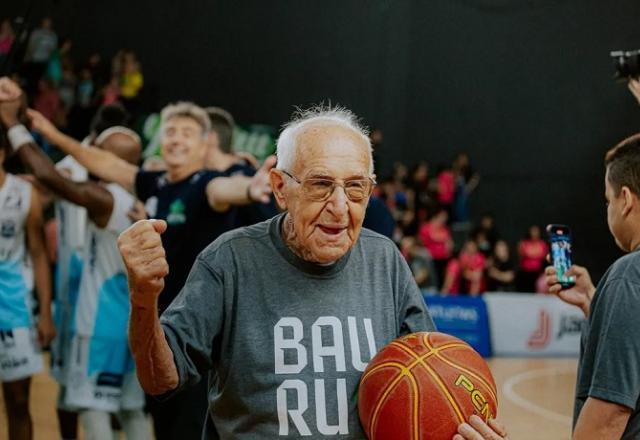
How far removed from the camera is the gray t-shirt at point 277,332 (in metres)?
2.41

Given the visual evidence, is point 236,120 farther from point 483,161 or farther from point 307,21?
point 483,161

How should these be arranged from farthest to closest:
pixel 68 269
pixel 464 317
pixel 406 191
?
pixel 406 191 → pixel 464 317 → pixel 68 269

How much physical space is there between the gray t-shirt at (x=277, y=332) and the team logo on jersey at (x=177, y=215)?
1832 millimetres

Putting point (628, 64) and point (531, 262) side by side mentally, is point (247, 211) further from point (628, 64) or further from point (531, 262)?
point (531, 262)

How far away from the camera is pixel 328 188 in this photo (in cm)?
241

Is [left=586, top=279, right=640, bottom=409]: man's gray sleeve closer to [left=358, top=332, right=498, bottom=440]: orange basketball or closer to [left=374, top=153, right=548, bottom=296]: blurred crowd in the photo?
[left=358, top=332, right=498, bottom=440]: orange basketball

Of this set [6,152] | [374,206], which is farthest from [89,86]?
[374,206]

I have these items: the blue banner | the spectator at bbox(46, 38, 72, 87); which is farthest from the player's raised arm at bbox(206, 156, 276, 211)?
the spectator at bbox(46, 38, 72, 87)

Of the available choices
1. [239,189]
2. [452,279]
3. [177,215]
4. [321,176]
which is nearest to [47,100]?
[452,279]

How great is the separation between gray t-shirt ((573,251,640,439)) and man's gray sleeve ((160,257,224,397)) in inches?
41.9

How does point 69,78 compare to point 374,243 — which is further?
point 69,78

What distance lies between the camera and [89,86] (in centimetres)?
1407

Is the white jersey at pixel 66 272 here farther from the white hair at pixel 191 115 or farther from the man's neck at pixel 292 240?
the man's neck at pixel 292 240

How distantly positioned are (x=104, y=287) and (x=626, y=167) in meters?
3.23
